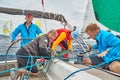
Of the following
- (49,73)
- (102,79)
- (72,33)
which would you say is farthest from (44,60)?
(102,79)

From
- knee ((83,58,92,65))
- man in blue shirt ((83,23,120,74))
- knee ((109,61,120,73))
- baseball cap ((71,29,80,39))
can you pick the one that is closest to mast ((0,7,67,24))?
baseball cap ((71,29,80,39))

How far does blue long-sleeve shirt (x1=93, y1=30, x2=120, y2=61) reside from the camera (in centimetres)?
251

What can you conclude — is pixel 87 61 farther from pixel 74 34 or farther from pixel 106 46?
pixel 74 34

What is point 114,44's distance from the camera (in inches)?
100

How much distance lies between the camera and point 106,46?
270 centimetres

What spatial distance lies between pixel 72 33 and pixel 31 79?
1531 mm

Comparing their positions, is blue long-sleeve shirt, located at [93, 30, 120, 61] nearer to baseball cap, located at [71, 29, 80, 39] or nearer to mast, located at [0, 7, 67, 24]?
baseball cap, located at [71, 29, 80, 39]

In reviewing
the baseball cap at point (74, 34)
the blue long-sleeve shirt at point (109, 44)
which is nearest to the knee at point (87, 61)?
the blue long-sleeve shirt at point (109, 44)

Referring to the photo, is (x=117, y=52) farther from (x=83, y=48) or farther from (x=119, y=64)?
(x=83, y=48)

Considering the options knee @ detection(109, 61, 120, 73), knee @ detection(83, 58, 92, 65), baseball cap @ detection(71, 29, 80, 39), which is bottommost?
knee @ detection(83, 58, 92, 65)

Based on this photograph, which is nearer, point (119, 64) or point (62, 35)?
point (119, 64)

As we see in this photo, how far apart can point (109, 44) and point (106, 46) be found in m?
0.07

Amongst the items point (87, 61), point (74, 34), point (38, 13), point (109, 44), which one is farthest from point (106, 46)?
point (38, 13)

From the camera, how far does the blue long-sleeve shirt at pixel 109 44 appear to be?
251 cm
